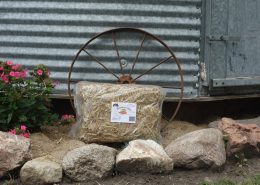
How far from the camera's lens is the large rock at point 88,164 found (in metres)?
4.38


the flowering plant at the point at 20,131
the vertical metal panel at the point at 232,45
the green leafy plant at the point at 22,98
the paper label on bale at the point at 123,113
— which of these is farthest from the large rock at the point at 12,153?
the vertical metal panel at the point at 232,45

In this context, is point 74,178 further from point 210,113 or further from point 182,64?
point 210,113

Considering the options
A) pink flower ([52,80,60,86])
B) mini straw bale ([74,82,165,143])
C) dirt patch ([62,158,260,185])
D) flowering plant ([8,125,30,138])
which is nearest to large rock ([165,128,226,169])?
dirt patch ([62,158,260,185])

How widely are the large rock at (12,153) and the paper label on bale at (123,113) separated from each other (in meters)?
0.91

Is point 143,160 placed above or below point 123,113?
below

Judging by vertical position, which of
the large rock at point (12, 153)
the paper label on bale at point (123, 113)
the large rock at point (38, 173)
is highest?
the paper label on bale at point (123, 113)

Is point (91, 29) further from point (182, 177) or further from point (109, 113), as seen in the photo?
point (182, 177)

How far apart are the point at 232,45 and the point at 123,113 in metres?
1.58

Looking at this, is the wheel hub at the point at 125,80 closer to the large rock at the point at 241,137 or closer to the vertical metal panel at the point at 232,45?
the vertical metal panel at the point at 232,45

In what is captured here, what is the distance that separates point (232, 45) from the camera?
5.89m

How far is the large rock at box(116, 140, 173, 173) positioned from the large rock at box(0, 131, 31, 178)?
30.2 inches

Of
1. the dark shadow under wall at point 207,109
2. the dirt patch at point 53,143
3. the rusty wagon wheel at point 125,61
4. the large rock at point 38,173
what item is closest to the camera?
the large rock at point 38,173

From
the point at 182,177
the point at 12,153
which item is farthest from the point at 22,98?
the point at 182,177

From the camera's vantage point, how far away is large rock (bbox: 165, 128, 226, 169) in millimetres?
4566
